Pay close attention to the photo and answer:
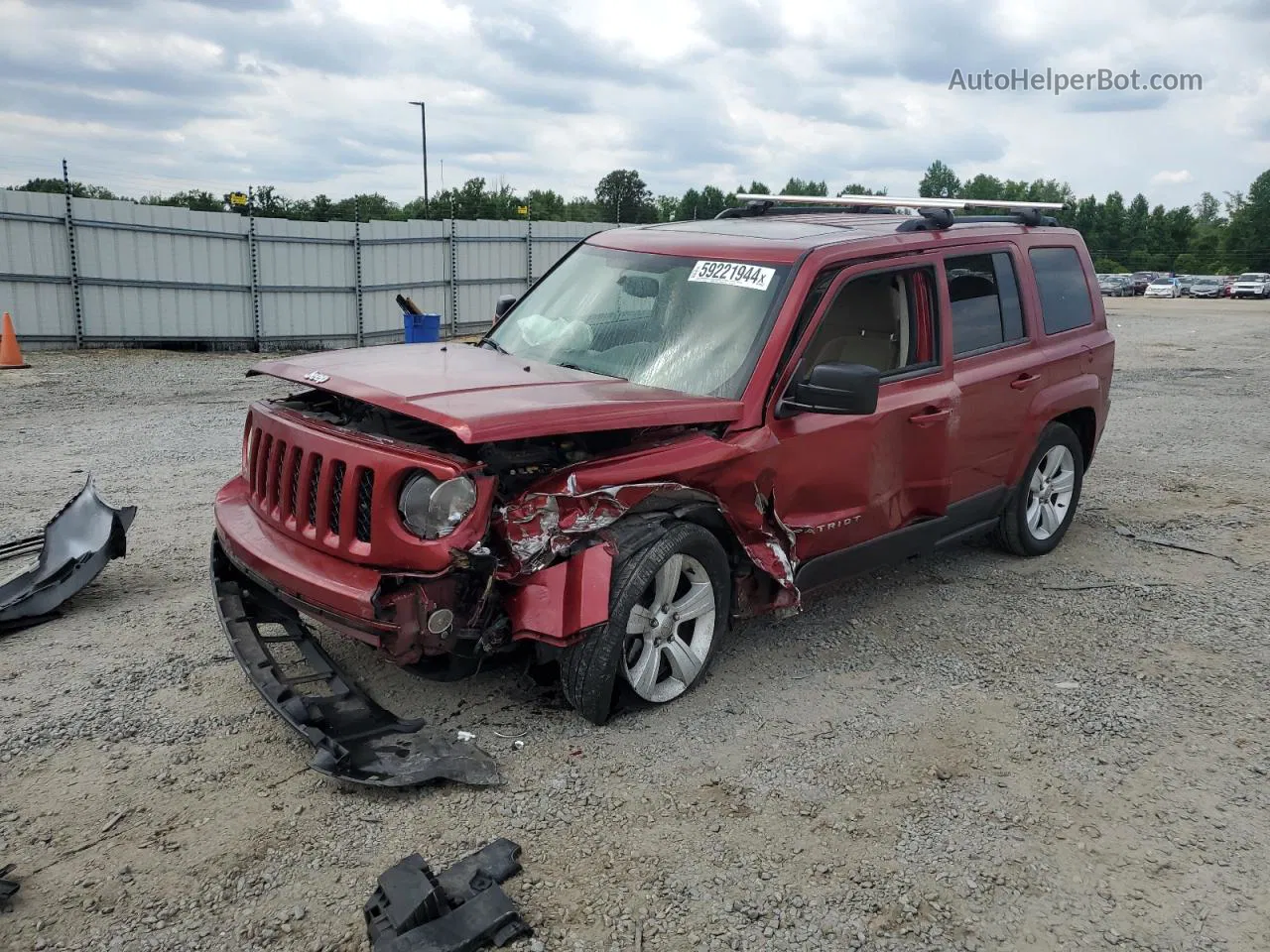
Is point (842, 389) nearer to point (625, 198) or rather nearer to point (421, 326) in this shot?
point (421, 326)

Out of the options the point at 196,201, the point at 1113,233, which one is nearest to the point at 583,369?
the point at 196,201

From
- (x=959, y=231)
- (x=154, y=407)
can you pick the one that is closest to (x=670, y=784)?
(x=959, y=231)

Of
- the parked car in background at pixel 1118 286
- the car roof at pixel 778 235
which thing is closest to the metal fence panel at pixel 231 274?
the car roof at pixel 778 235

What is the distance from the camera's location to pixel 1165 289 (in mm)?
53562

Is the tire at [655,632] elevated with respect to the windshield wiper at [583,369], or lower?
lower

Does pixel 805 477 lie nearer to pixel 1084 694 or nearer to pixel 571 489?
pixel 571 489

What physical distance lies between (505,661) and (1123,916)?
2170 mm

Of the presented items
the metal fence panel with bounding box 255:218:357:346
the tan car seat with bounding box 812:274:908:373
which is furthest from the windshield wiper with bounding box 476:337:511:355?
the metal fence panel with bounding box 255:218:357:346

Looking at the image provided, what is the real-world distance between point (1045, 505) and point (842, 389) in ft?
9.22

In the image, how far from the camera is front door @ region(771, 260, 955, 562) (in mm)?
4500

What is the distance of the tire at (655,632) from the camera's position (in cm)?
381

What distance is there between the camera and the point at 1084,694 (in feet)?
14.8

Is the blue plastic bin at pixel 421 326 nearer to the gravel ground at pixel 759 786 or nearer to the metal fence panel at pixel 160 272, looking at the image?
the metal fence panel at pixel 160 272

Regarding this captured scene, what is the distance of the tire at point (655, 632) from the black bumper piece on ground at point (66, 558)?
102 inches
